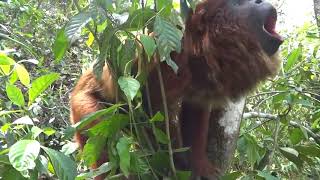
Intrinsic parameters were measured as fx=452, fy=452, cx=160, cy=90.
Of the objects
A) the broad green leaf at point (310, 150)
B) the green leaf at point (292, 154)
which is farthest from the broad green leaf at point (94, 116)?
the broad green leaf at point (310, 150)

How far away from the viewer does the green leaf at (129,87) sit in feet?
4.95

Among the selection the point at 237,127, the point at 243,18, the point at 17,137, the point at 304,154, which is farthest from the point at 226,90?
the point at 17,137

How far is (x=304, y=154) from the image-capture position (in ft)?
8.71

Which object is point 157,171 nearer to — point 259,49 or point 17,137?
point 17,137

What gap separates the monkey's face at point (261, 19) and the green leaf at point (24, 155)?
1375mm

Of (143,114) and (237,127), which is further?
(237,127)

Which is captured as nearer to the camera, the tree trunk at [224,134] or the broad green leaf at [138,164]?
the broad green leaf at [138,164]

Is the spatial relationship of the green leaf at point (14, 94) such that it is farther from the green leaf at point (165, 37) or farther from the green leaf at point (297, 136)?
the green leaf at point (297, 136)

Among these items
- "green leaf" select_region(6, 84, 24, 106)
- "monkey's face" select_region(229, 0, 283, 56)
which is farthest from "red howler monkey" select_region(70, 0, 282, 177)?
"green leaf" select_region(6, 84, 24, 106)

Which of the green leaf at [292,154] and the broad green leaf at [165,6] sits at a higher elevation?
the broad green leaf at [165,6]

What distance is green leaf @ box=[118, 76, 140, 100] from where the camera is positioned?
4.95ft

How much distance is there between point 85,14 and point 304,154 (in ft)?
5.53

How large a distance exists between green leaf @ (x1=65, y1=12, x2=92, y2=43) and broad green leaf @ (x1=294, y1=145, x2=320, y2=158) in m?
1.62

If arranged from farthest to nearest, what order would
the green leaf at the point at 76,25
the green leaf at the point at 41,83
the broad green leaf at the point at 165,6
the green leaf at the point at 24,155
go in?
the green leaf at the point at 41,83 < the broad green leaf at the point at 165,6 < the green leaf at the point at 76,25 < the green leaf at the point at 24,155
